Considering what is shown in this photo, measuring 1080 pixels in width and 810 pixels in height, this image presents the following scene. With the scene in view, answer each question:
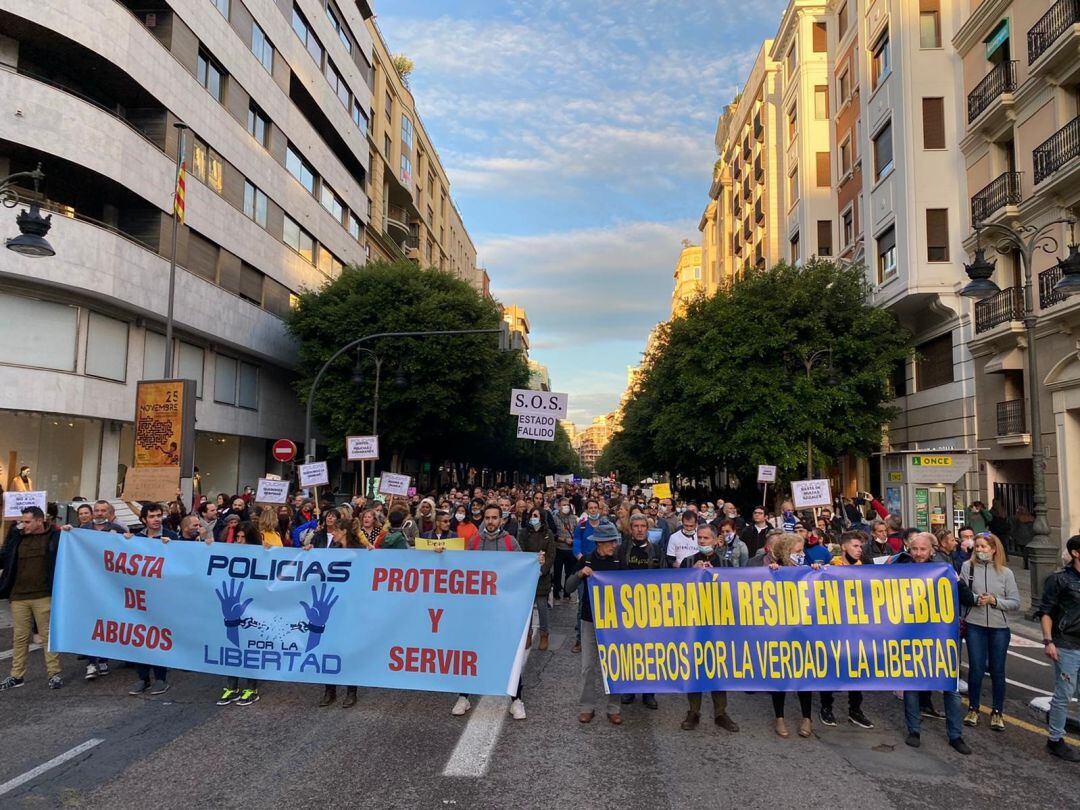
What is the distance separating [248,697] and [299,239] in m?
29.9

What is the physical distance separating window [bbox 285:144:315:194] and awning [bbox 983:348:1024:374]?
2760 centimetres

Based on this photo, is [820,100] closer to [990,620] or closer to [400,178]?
[400,178]

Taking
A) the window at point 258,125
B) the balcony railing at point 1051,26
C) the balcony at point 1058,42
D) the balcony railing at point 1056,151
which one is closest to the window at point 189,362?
the window at point 258,125

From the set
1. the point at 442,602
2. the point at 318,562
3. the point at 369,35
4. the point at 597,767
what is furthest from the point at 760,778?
the point at 369,35

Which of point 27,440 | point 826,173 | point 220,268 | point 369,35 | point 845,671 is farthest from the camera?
point 369,35

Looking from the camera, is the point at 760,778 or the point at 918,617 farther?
the point at 918,617

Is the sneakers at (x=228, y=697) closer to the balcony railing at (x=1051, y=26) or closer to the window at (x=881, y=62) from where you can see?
the balcony railing at (x=1051, y=26)

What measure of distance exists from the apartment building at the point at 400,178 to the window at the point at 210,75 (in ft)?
58.6

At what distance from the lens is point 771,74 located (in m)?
45.3

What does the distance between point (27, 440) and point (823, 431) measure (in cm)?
2274

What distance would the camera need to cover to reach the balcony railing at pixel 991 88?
20.9m

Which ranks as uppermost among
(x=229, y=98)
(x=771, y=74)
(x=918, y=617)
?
(x=771, y=74)

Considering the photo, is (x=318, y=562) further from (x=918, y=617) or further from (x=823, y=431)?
(x=823, y=431)

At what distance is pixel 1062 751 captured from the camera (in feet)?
18.9
